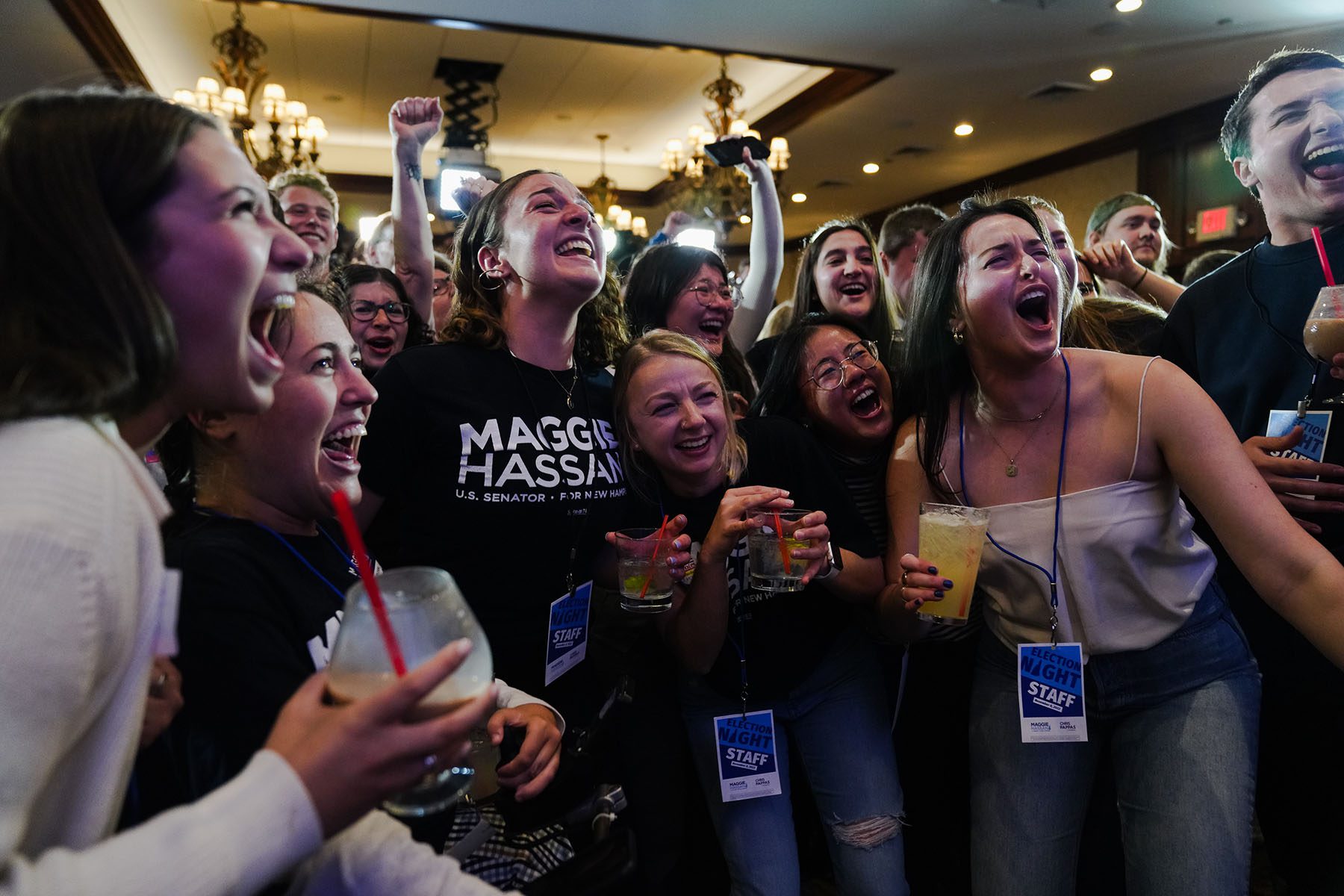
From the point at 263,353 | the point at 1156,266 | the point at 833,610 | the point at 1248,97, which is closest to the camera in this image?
the point at 263,353

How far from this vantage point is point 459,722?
816 mm

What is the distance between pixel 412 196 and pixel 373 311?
44 cm

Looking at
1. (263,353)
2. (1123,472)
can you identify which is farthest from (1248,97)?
(263,353)

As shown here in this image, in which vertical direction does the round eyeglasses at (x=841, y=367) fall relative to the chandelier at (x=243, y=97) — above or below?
below

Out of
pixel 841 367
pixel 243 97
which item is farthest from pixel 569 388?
pixel 243 97

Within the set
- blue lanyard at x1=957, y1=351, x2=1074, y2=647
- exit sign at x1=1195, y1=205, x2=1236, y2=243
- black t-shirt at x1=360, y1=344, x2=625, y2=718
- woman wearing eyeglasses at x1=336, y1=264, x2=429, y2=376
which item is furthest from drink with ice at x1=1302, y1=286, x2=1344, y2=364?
exit sign at x1=1195, y1=205, x2=1236, y2=243

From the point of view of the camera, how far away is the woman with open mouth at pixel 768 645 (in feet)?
6.39

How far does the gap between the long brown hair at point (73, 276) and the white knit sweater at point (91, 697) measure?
0.04 m

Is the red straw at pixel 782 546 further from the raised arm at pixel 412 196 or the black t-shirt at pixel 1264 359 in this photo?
the raised arm at pixel 412 196

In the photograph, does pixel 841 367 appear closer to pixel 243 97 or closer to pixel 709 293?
pixel 709 293

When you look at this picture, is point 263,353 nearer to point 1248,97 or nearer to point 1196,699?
point 1196,699

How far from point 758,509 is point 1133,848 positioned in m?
1.00

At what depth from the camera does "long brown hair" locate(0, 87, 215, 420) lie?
2.45 ft

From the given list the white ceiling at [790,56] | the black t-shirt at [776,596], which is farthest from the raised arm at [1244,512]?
the white ceiling at [790,56]
